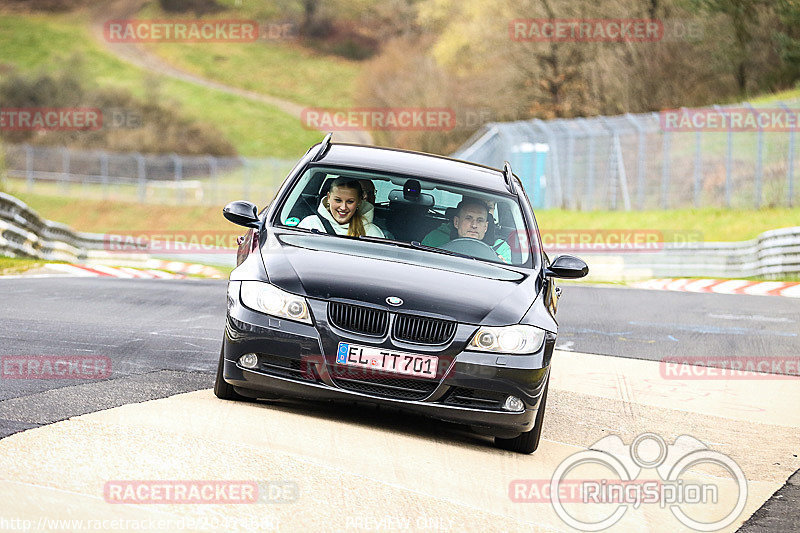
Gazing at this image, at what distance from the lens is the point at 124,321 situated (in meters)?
12.0

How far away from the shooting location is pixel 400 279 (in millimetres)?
7176

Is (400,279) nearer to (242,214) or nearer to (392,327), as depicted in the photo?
(392,327)

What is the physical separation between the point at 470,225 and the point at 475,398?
161 cm

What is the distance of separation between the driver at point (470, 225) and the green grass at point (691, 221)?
23.0 m

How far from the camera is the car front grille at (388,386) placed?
6930mm

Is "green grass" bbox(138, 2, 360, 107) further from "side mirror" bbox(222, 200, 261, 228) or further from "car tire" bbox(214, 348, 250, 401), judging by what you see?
"car tire" bbox(214, 348, 250, 401)

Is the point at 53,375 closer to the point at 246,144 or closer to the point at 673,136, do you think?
the point at 673,136

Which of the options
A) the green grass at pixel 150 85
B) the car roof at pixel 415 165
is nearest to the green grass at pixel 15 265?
the car roof at pixel 415 165

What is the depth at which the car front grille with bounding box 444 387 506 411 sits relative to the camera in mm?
7016

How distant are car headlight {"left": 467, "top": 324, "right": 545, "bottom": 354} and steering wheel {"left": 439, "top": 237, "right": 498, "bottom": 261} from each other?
1.02 m

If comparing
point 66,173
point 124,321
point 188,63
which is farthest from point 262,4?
point 124,321

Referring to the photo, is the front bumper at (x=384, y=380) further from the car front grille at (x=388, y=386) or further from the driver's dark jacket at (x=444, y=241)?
the driver's dark jacket at (x=444, y=241)

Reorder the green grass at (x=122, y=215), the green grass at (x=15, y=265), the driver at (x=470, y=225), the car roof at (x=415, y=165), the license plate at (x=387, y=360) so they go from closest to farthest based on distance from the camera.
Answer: the license plate at (x=387, y=360) < the driver at (x=470, y=225) < the car roof at (x=415, y=165) < the green grass at (x=15, y=265) < the green grass at (x=122, y=215)

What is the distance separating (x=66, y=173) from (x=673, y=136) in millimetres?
32081
